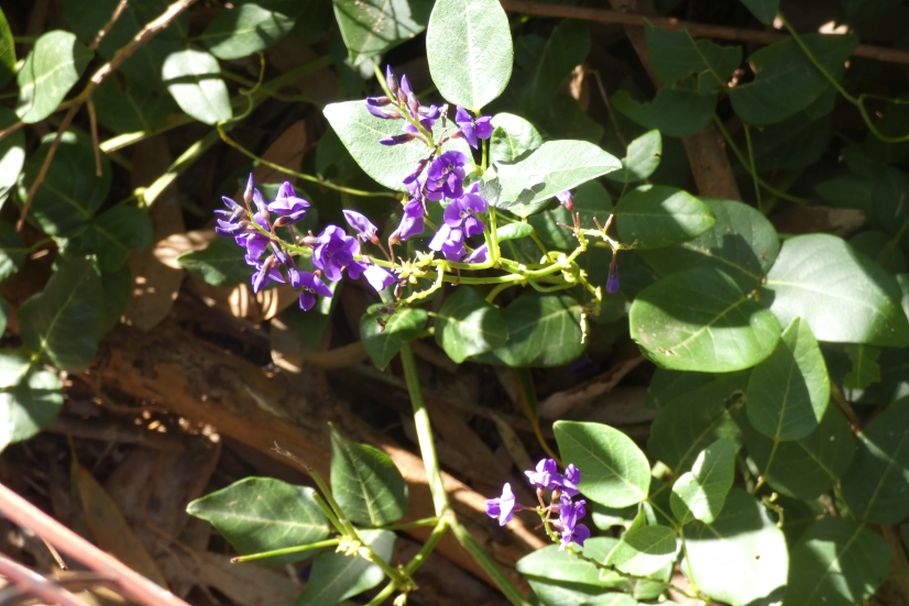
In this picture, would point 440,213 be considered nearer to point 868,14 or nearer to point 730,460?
point 730,460

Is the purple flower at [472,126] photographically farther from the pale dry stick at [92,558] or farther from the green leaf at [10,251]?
the green leaf at [10,251]

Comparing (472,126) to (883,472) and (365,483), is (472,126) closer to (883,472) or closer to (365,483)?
(365,483)

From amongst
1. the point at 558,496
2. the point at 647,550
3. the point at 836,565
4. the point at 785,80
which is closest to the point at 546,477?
the point at 558,496

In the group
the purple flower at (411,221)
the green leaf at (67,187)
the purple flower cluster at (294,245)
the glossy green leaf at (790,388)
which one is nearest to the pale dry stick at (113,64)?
the green leaf at (67,187)

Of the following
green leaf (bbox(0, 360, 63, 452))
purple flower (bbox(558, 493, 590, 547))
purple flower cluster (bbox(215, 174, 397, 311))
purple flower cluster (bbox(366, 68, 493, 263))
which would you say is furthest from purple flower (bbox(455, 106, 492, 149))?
green leaf (bbox(0, 360, 63, 452))

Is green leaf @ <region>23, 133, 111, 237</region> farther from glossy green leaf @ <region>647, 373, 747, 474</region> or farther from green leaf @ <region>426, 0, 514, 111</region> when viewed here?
glossy green leaf @ <region>647, 373, 747, 474</region>
